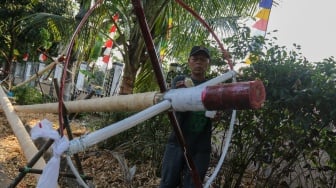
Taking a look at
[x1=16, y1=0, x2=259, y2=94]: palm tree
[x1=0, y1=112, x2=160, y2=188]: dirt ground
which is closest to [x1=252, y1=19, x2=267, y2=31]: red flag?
[x1=16, y1=0, x2=259, y2=94]: palm tree

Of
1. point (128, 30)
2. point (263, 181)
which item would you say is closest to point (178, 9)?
point (128, 30)

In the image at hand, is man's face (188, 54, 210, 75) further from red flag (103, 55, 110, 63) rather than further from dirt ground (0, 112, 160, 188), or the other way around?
red flag (103, 55, 110, 63)

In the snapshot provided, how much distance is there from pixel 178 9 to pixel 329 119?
3.48 metres

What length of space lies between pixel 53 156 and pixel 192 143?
4.89 feet

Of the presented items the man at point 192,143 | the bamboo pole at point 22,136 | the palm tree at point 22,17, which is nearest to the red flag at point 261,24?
the bamboo pole at point 22,136

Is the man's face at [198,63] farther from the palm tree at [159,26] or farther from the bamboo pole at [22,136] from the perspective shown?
the palm tree at [159,26]

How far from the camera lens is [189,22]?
19.5 feet

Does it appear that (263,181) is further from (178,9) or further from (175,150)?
(178,9)

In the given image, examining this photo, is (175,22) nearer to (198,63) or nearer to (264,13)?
(264,13)

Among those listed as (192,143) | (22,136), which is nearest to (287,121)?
(192,143)

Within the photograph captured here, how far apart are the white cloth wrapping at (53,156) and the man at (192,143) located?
4.32 feet

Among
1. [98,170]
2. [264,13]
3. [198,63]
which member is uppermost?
[264,13]

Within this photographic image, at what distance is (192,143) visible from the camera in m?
2.81

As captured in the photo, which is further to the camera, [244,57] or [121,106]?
[244,57]
